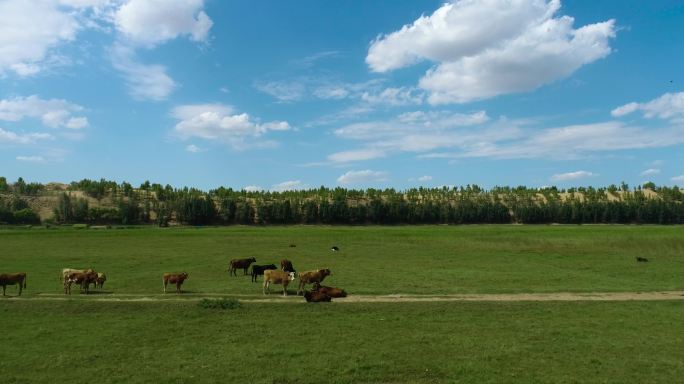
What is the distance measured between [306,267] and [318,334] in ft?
72.9

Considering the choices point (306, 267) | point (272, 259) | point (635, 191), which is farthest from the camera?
point (635, 191)

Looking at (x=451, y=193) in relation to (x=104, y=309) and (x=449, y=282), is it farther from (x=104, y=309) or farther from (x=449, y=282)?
(x=104, y=309)

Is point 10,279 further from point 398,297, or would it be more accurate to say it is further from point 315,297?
point 398,297

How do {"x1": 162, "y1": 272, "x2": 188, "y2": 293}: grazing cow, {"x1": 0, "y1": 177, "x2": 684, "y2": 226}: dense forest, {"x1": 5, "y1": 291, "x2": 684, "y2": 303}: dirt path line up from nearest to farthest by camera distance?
{"x1": 5, "y1": 291, "x2": 684, "y2": 303}: dirt path
{"x1": 162, "y1": 272, "x2": 188, "y2": 293}: grazing cow
{"x1": 0, "y1": 177, "x2": 684, "y2": 226}: dense forest

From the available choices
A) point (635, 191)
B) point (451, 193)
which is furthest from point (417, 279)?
point (635, 191)

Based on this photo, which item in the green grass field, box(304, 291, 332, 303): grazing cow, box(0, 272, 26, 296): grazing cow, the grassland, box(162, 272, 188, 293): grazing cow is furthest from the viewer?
the grassland

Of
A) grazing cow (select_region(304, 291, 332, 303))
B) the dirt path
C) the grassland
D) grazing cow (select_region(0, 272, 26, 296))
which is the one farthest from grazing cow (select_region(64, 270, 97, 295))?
grazing cow (select_region(304, 291, 332, 303))

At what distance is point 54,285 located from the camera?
27641 millimetres

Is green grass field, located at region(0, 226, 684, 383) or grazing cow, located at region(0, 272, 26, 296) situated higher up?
grazing cow, located at region(0, 272, 26, 296)

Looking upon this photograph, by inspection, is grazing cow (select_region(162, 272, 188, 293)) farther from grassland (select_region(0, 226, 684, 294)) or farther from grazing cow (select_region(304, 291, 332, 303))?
grazing cow (select_region(304, 291, 332, 303))

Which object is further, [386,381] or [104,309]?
[104,309]

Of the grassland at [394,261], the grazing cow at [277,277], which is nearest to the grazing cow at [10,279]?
the grassland at [394,261]

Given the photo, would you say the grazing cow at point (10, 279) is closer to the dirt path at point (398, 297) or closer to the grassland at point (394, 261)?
the grassland at point (394, 261)

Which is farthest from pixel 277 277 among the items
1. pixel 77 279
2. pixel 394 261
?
pixel 394 261
